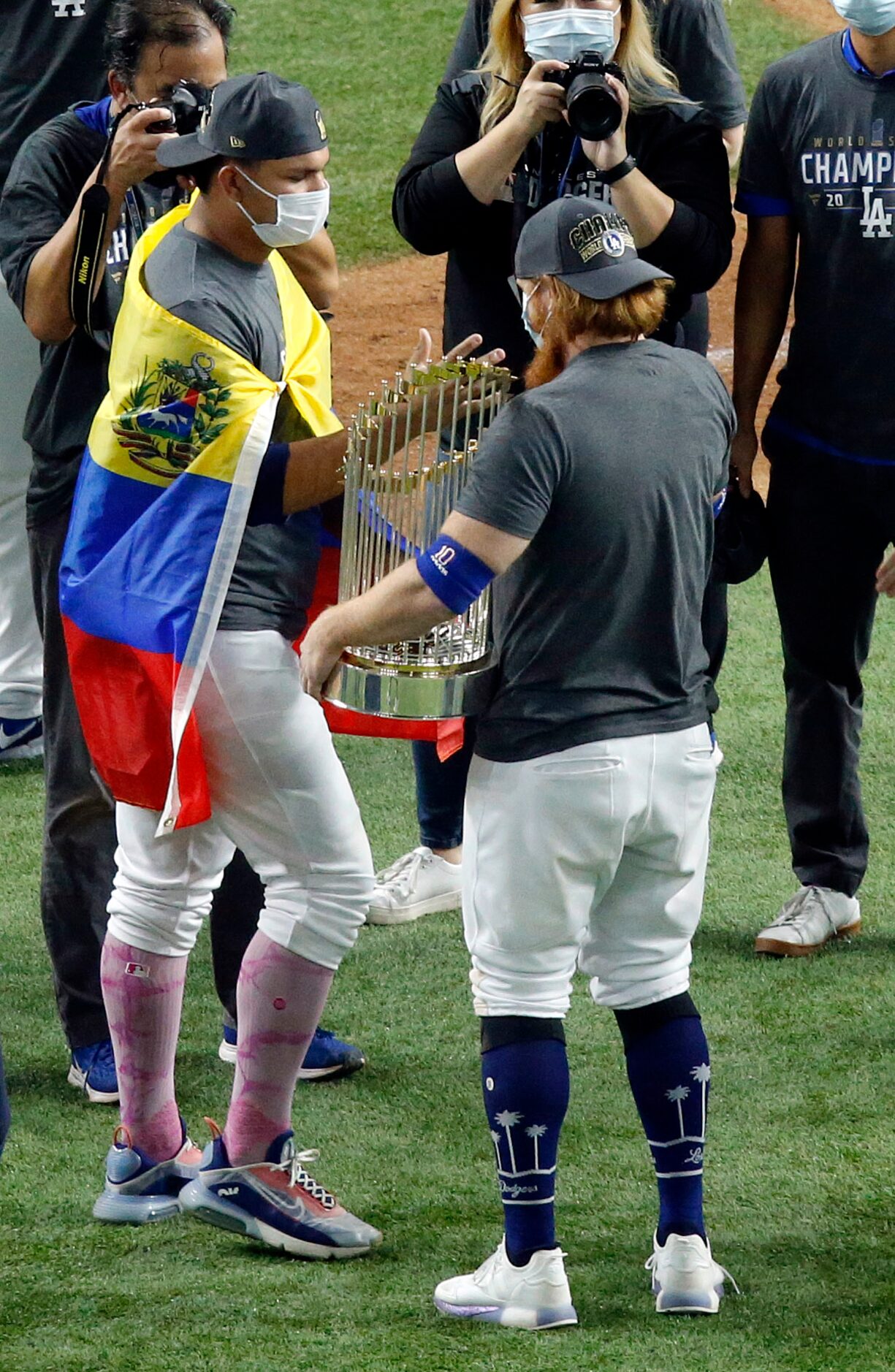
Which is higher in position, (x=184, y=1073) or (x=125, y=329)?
(x=125, y=329)

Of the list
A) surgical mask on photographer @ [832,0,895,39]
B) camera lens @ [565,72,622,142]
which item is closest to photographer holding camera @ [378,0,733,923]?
camera lens @ [565,72,622,142]

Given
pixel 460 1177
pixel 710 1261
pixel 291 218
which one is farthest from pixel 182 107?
pixel 710 1261

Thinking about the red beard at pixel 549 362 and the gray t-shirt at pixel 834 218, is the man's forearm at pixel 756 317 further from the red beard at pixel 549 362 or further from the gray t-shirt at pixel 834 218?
the red beard at pixel 549 362

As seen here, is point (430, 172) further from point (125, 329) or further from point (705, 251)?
point (125, 329)

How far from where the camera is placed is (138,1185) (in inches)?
132

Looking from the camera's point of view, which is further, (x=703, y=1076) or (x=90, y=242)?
(x=90, y=242)

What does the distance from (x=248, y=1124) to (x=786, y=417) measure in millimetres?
2018

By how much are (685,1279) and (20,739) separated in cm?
327

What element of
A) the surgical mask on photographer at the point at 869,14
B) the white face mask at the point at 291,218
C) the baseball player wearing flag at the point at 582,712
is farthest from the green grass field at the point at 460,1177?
the surgical mask on photographer at the point at 869,14

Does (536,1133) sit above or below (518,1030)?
below

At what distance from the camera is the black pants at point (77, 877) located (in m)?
3.79

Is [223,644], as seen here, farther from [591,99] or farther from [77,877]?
[591,99]

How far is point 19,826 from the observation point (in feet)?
17.3

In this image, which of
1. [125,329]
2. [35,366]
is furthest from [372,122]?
[125,329]
